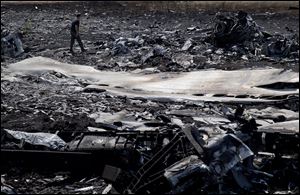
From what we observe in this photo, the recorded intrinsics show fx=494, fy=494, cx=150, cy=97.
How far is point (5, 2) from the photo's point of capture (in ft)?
88.4

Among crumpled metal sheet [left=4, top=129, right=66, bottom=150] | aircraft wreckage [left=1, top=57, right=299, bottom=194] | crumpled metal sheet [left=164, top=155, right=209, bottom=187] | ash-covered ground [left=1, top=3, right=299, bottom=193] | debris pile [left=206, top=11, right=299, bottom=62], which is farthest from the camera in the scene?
debris pile [left=206, top=11, right=299, bottom=62]

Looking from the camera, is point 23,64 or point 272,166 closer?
point 272,166

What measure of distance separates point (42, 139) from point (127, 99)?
3.04 m

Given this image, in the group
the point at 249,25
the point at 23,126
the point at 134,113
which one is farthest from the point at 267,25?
the point at 23,126

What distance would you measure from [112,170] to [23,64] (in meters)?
7.30

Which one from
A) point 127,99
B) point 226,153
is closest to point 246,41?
point 127,99

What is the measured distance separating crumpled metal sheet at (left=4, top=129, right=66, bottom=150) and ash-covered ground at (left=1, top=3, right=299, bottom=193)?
0.24 meters

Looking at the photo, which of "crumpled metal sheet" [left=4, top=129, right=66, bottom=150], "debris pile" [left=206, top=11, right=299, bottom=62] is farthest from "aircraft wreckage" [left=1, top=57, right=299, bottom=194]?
"debris pile" [left=206, top=11, right=299, bottom=62]

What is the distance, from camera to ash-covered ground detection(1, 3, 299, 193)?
20.9 ft

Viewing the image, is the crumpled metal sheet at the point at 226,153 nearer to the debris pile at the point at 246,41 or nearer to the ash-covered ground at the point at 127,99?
the ash-covered ground at the point at 127,99

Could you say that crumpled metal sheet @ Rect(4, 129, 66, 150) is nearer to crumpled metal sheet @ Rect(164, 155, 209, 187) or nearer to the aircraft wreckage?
the aircraft wreckage

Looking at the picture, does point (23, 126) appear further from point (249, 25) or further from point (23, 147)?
point (249, 25)

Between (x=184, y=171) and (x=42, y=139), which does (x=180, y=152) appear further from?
(x=42, y=139)

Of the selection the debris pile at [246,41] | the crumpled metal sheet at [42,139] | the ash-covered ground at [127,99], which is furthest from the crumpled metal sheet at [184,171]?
the debris pile at [246,41]
